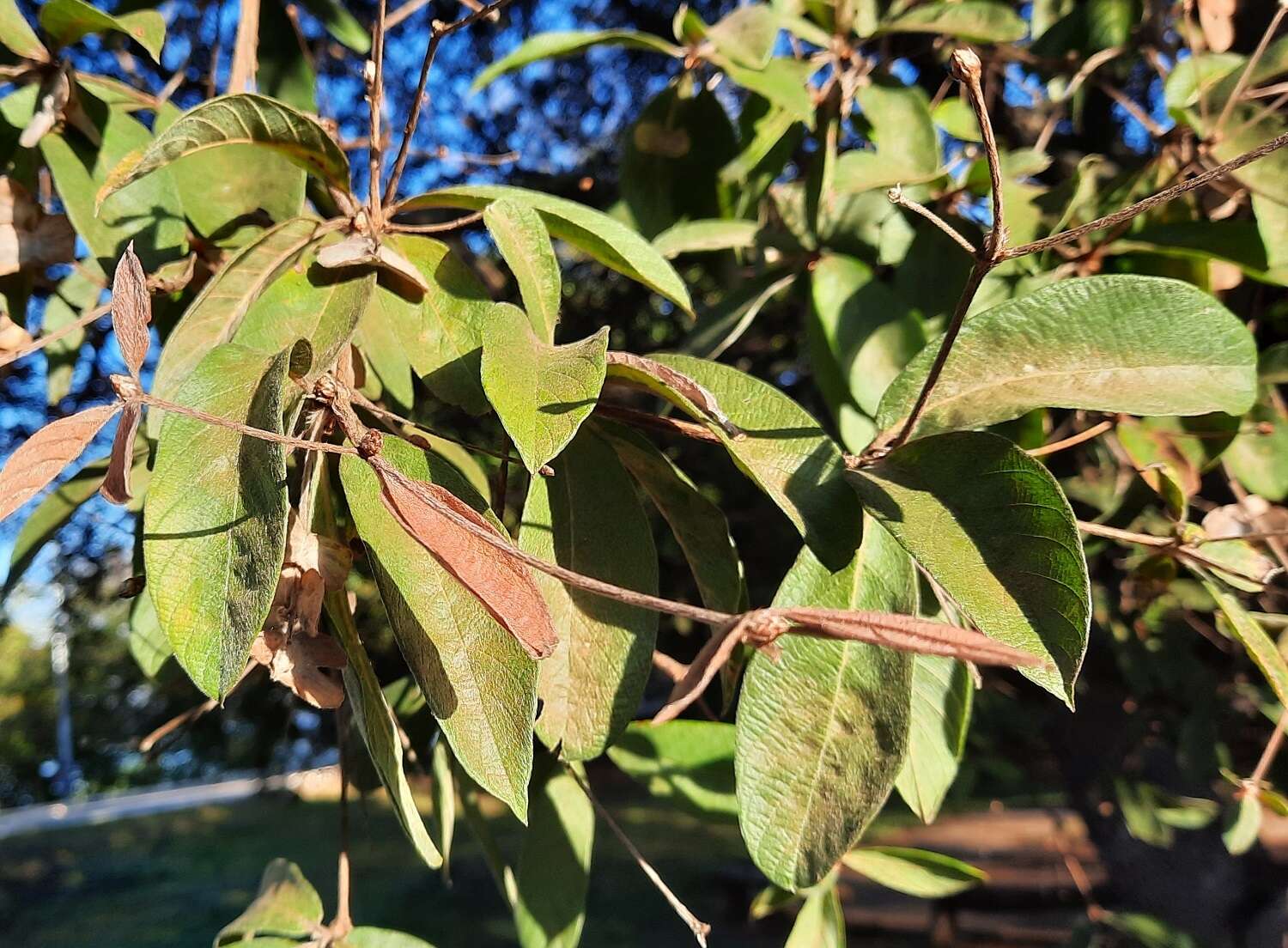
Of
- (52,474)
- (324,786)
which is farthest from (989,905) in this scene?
(324,786)

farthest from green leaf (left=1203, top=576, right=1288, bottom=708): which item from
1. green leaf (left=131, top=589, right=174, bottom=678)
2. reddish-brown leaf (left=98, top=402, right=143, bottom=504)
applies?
green leaf (left=131, top=589, right=174, bottom=678)

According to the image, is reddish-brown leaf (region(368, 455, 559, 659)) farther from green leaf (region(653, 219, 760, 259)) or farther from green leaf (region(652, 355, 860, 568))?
green leaf (region(653, 219, 760, 259))

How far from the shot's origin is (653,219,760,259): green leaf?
0.91 m

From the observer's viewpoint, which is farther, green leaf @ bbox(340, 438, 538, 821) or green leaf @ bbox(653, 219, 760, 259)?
green leaf @ bbox(653, 219, 760, 259)

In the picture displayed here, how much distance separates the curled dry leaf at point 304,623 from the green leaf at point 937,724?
41cm

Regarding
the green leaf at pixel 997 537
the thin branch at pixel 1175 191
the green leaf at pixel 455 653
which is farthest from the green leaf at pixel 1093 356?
the green leaf at pixel 455 653

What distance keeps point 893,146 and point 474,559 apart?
2.42ft

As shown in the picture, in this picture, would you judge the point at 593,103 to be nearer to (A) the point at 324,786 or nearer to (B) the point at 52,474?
(B) the point at 52,474

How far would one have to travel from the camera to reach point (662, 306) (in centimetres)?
227

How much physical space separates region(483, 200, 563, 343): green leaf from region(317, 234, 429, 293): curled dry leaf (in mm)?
57

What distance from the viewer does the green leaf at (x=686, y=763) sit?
820mm

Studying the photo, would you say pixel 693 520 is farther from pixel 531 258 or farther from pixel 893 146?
pixel 893 146

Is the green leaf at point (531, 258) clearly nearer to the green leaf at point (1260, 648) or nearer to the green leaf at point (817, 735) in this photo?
the green leaf at point (817, 735)

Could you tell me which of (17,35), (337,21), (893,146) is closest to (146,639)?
(17,35)
